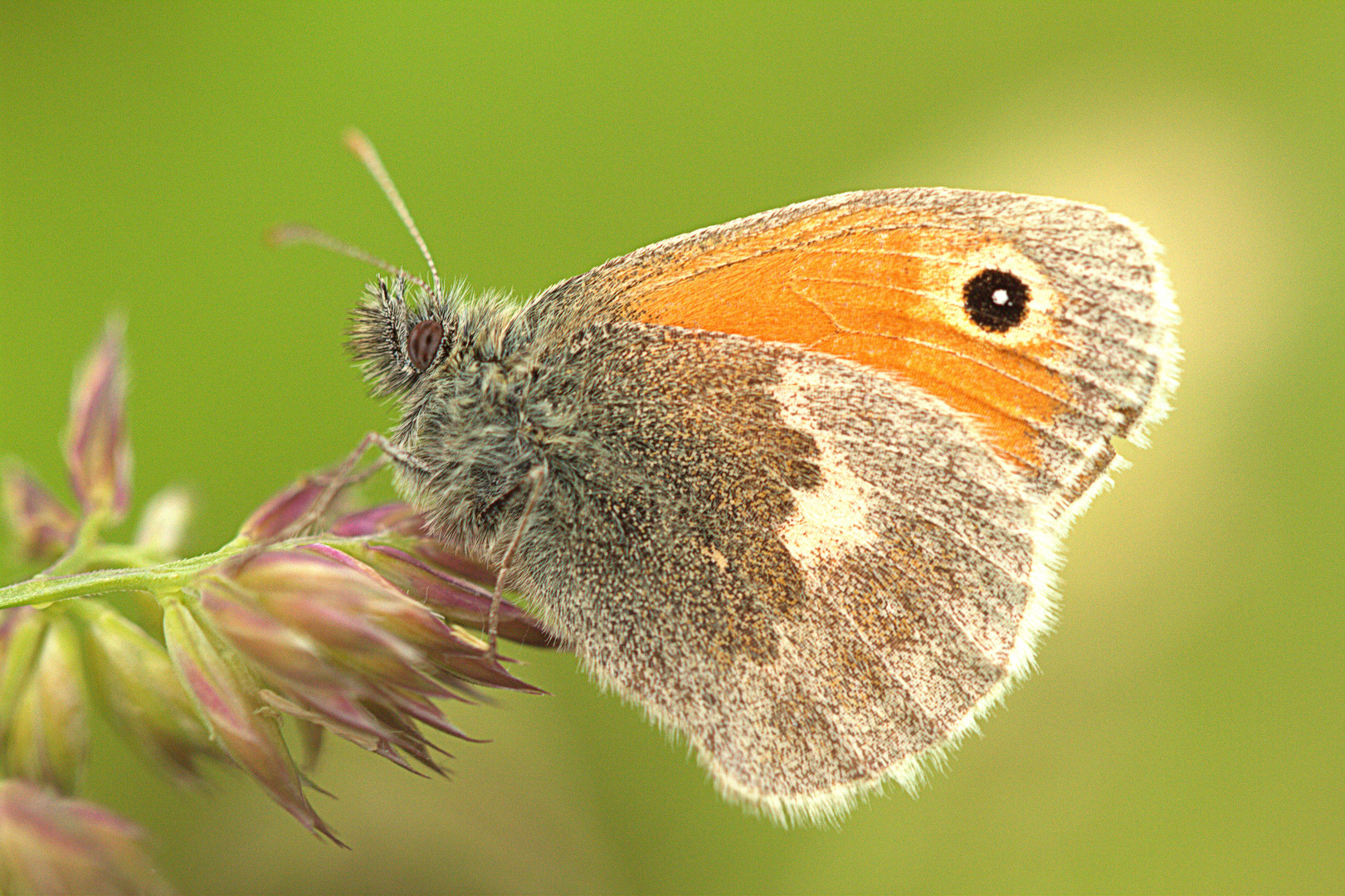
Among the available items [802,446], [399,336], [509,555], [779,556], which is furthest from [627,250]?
[509,555]

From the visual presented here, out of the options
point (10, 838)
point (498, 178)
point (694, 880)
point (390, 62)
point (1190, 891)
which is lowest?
point (694, 880)

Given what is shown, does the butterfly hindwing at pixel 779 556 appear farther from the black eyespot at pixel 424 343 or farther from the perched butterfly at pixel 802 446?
the black eyespot at pixel 424 343

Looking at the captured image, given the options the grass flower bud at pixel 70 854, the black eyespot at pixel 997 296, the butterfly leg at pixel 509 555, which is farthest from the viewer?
the black eyespot at pixel 997 296

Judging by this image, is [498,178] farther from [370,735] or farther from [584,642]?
[370,735]

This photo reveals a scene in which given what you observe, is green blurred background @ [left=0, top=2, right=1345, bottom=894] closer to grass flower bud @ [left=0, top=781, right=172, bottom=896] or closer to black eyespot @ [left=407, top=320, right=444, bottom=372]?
black eyespot @ [left=407, top=320, right=444, bottom=372]

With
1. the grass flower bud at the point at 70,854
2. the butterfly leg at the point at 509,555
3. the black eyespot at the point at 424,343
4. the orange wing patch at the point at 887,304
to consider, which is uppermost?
the orange wing patch at the point at 887,304

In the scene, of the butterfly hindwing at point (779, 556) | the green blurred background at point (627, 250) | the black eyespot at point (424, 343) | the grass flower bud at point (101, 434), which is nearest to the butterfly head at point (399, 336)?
the black eyespot at point (424, 343)

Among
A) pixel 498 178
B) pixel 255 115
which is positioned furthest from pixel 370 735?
pixel 255 115

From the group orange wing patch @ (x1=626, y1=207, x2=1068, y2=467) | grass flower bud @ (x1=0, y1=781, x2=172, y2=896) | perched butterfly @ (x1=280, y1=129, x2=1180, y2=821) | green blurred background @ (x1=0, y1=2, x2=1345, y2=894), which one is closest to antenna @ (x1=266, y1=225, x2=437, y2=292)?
perched butterfly @ (x1=280, y1=129, x2=1180, y2=821)
